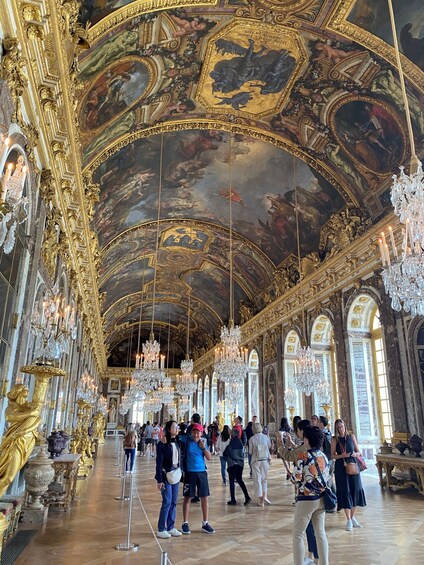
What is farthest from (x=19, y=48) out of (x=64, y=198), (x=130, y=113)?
(x=130, y=113)

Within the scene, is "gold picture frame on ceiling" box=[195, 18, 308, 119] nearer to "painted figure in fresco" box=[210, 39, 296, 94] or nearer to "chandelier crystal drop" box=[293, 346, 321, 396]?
"painted figure in fresco" box=[210, 39, 296, 94]

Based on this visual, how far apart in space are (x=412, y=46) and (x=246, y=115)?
4.66m

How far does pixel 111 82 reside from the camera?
8.75 metres

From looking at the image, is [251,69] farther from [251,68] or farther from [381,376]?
[381,376]

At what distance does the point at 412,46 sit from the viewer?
8.42 metres

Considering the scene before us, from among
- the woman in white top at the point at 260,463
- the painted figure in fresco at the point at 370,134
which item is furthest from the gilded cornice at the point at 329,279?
the woman in white top at the point at 260,463

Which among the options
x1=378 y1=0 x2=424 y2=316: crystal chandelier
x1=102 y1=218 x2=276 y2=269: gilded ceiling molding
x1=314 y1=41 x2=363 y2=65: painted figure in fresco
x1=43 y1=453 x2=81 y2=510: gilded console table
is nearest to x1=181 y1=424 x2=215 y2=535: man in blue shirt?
x1=43 y1=453 x2=81 y2=510: gilded console table

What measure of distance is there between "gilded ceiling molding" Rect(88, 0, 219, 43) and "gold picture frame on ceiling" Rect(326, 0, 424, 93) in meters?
2.77

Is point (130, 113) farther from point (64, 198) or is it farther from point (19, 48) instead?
point (19, 48)

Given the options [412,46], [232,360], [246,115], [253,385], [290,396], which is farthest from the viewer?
[253,385]

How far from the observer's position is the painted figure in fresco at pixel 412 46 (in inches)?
323

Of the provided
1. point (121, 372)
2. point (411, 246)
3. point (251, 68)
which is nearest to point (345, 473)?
point (411, 246)

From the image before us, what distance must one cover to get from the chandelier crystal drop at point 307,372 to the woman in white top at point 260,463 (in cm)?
435

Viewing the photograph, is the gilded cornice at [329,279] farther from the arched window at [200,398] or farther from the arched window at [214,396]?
the arched window at [200,398]
